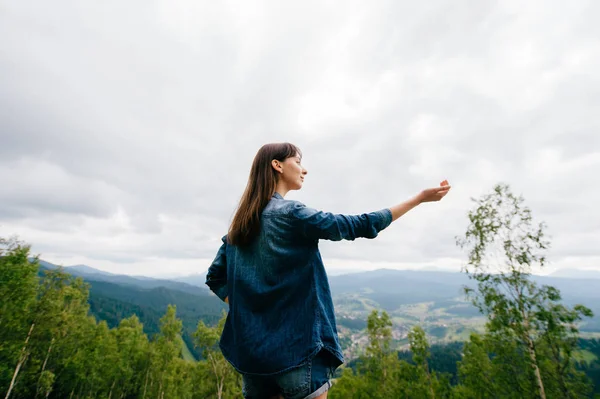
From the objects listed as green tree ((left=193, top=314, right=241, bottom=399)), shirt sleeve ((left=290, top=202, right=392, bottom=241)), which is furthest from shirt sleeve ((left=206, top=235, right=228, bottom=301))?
green tree ((left=193, top=314, right=241, bottom=399))

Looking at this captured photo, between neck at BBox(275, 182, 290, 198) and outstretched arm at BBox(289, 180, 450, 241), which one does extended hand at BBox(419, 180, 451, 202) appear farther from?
neck at BBox(275, 182, 290, 198)

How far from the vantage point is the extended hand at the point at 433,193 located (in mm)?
1935

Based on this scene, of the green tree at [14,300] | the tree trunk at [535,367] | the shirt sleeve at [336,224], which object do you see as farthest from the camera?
the green tree at [14,300]

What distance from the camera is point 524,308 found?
11234 mm

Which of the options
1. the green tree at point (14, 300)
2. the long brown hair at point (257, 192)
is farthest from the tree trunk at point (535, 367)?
the green tree at point (14, 300)

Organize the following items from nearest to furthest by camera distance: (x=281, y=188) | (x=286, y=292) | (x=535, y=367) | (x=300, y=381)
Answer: (x=300, y=381)
(x=286, y=292)
(x=281, y=188)
(x=535, y=367)

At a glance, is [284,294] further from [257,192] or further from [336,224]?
[257,192]

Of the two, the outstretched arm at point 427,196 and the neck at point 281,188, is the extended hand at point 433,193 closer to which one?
the outstretched arm at point 427,196

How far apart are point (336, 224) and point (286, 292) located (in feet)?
1.82

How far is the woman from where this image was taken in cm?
155

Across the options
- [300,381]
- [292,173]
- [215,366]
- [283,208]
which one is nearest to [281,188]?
[292,173]

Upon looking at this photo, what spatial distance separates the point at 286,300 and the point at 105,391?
44.0 meters

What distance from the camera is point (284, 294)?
1.71m

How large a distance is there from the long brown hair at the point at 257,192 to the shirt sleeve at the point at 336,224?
1.13ft
